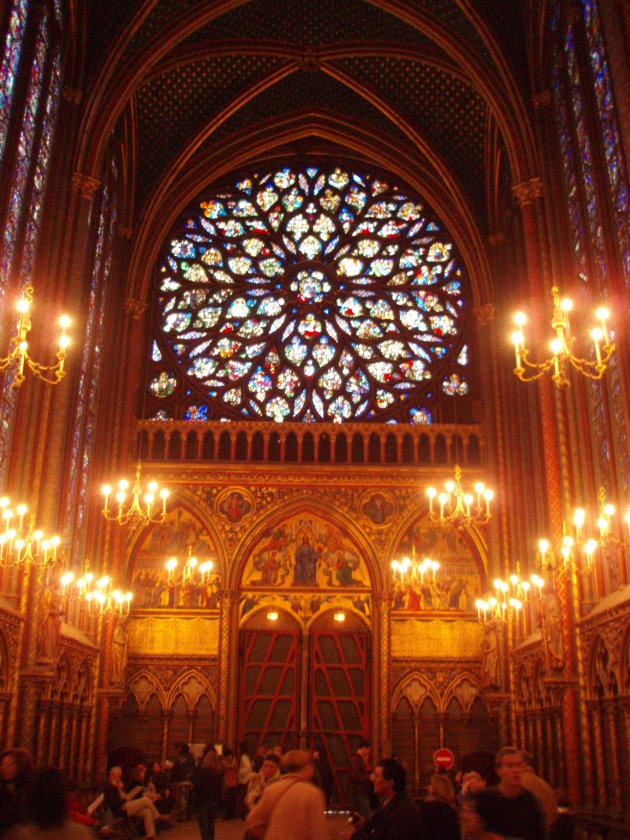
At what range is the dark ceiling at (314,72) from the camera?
19594mm

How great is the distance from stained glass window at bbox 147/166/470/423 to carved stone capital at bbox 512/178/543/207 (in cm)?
618

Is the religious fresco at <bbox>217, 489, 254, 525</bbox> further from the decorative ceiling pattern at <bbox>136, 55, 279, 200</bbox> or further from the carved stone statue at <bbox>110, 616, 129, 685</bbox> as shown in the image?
the decorative ceiling pattern at <bbox>136, 55, 279, 200</bbox>

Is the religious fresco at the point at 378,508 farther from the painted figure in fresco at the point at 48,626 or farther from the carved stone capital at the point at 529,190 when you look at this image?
the painted figure in fresco at the point at 48,626

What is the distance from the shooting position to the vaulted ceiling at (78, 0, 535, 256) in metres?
18.7

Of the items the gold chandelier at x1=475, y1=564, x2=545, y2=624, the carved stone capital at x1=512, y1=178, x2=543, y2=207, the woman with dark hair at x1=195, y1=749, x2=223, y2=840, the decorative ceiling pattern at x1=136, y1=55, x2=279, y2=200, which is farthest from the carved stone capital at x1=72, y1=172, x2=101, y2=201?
the woman with dark hair at x1=195, y1=749, x2=223, y2=840

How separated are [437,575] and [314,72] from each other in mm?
12978

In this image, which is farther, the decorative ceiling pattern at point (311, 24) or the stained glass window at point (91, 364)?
the decorative ceiling pattern at point (311, 24)

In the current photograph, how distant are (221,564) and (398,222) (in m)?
10.9

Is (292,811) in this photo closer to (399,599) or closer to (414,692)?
(414,692)

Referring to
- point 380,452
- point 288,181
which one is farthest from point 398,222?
point 380,452

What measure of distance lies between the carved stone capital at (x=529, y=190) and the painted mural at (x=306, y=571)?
28.8ft

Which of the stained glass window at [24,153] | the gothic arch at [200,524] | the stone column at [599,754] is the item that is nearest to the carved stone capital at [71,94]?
the stained glass window at [24,153]

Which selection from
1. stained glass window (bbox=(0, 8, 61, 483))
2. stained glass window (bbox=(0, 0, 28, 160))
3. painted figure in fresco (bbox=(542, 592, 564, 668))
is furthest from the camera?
painted figure in fresco (bbox=(542, 592, 564, 668))

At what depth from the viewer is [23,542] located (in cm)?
1393
